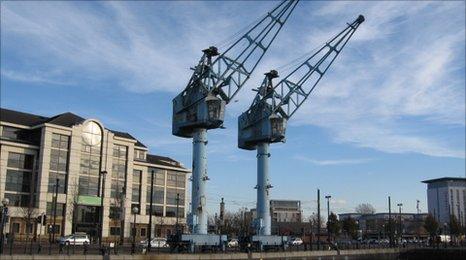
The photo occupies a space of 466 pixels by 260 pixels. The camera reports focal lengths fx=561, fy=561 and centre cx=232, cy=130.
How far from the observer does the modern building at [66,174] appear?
96125 mm

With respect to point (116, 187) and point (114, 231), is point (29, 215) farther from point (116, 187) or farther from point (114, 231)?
point (116, 187)

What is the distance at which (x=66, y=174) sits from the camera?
3989 inches

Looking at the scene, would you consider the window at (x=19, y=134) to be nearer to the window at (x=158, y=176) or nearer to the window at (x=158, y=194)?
the window at (x=158, y=176)

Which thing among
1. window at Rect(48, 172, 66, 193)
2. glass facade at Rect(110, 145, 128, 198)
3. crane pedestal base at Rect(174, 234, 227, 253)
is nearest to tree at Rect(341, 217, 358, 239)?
glass facade at Rect(110, 145, 128, 198)

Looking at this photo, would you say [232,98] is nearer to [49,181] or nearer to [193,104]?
[193,104]

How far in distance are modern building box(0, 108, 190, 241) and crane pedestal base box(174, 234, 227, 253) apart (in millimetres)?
34192

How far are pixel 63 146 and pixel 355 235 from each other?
278ft

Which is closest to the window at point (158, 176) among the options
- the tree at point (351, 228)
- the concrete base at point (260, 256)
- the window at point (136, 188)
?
the window at point (136, 188)

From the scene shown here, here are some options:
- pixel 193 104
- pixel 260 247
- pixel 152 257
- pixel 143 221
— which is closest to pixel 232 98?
pixel 193 104

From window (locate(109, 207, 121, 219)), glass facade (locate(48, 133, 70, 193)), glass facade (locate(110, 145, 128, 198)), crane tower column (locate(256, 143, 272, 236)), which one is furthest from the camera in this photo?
glass facade (locate(110, 145, 128, 198))

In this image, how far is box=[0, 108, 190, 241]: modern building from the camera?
96.1 m

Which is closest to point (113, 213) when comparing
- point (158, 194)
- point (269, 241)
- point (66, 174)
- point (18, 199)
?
point (66, 174)

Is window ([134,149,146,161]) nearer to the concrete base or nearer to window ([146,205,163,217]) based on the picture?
window ([146,205,163,217])

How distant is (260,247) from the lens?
2512 inches
